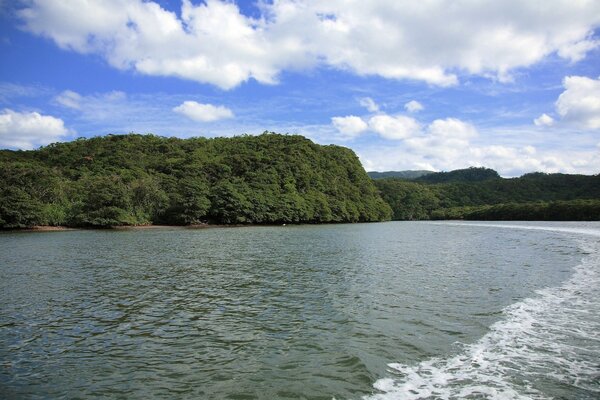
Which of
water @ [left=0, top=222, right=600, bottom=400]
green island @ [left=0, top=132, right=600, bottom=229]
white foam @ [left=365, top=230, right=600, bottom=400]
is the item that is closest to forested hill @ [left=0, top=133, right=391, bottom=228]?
green island @ [left=0, top=132, right=600, bottom=229]

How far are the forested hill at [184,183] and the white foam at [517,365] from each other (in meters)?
82.0

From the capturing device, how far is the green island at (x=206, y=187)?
82688mm

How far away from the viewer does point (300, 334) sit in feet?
39.4

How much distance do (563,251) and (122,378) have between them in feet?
126

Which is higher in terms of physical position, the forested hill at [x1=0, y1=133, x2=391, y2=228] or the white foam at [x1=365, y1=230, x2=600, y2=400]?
the forested hill at [x1=0, y1=133, x2=391, y2=228]

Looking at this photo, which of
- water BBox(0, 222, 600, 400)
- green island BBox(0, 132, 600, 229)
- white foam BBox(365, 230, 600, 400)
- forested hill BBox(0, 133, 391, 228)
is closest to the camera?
white foam BBox(365, 230, 600, 400)

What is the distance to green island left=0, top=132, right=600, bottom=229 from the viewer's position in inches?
3255

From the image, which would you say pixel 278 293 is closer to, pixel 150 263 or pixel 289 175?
pixel 150 263

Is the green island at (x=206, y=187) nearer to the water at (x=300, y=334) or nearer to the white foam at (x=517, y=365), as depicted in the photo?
the water at (x=300, y=334)

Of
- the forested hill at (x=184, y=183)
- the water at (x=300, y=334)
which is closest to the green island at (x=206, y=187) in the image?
the forested hill at (x=184, y=183)

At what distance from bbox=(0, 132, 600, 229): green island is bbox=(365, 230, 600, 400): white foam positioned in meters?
82.1

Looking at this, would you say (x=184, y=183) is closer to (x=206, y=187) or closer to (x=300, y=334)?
(x=206, y=187)

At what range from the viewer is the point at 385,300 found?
16.4 meters

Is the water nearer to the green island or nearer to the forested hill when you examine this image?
the forested hill
